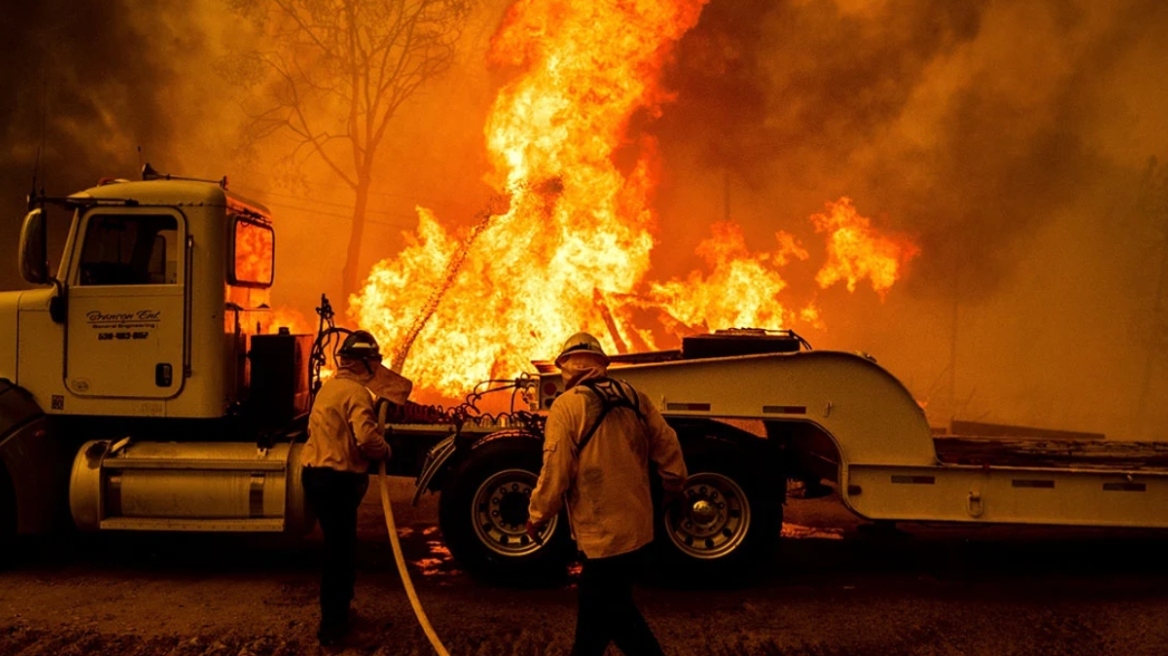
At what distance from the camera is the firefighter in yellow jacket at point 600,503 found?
4.37 metres

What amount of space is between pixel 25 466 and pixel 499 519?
397cm

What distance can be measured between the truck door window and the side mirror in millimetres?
482

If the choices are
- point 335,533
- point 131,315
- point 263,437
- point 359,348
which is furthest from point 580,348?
point 131,315

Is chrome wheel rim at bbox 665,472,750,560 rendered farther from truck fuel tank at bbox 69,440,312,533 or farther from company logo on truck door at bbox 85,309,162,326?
company logo on truck door at bbox 85,309,162,326

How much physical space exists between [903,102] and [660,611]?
802 inches

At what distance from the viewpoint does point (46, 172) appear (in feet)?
68.5

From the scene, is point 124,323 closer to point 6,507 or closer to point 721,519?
point 6,507

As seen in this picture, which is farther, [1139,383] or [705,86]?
[1139,383]

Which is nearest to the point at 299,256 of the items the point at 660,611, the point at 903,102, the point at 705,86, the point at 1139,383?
the point at 705,86

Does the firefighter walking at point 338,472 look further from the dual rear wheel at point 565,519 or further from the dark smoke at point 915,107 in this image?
the dark smoke at point 915,107

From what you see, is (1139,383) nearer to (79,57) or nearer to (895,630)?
(895,630)

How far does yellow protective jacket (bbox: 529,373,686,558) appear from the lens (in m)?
→ 4.36

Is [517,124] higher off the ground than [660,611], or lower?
higher

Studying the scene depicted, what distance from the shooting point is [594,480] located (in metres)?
4.41
